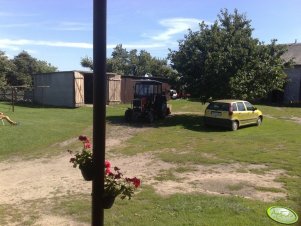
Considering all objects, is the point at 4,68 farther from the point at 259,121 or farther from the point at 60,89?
the point at 259,121

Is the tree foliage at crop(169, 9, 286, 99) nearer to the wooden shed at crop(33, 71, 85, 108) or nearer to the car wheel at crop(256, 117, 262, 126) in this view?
the car wheel at crop(256, 117, 262, 126)

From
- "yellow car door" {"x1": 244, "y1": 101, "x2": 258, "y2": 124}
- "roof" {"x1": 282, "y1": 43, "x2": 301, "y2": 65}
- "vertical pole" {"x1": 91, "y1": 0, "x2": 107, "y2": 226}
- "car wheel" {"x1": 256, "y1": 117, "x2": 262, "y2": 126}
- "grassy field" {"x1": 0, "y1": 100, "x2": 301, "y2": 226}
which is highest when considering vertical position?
"roof" {"x1": 282, "y1": 43, "x2": 301, "y2": 65}

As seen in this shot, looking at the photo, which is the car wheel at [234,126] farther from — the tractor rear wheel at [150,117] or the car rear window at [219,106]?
the tractor rear wheel at [150,117]

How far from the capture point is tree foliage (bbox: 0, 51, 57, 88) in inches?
2177

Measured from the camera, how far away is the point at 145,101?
24.0 meters

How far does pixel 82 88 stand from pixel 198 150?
23.0 meters

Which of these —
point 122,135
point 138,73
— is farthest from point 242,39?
point 138,73

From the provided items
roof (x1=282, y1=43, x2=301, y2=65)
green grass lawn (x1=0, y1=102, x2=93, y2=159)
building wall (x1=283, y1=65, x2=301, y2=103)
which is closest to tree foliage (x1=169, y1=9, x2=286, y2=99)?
green grass lawn (x1=0, y1=102, x2=93, y2=159)

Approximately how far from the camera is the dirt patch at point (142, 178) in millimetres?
9289

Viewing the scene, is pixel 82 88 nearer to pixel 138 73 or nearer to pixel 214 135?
pixel 214 135

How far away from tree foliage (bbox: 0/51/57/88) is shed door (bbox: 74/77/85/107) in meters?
18.9

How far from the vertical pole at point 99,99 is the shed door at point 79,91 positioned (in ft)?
106

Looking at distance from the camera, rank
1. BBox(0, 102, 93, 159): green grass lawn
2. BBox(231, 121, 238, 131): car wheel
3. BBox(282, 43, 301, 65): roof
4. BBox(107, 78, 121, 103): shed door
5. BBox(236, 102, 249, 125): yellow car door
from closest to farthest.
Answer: BBox(0, 102, 93, 159): green grass lawn, BBox(231, 121, 238, 131): car wheel, BBox(236, 102, 249, 125): yellow car door, BBox(107, 78, 121, 103): shed door, BBox(282, 43, 301, 65): roof

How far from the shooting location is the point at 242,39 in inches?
999
